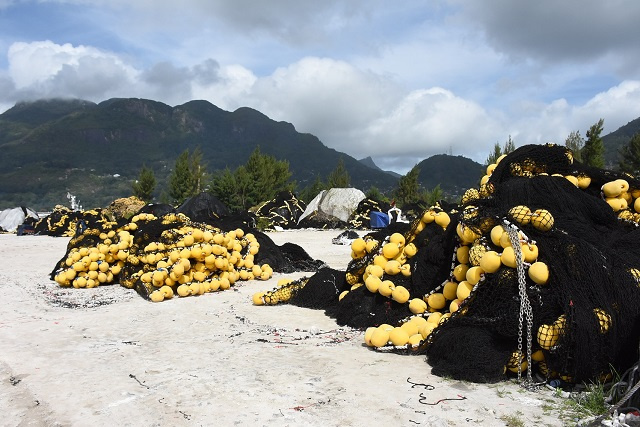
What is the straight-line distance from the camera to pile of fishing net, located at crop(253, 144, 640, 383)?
3678mm

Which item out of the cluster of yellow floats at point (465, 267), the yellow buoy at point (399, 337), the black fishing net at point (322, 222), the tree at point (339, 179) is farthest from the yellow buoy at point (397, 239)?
the tree at point (339, 179)

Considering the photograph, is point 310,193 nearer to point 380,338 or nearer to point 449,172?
point 380,338

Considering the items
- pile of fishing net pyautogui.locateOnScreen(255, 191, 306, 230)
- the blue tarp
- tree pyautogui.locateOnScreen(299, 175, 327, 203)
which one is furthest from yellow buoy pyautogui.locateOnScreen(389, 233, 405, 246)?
tree pyautogui.locateOnScreen(299, 175, 327, 203)

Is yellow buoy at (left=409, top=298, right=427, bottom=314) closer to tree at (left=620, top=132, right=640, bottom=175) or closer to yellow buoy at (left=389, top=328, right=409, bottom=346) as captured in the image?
yellow buoy at (left=389, top=328, right=409, bottom=346)

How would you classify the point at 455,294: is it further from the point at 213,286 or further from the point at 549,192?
the point at 213,286


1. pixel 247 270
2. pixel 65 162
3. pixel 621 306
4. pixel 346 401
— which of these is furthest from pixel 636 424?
pixel 65 162

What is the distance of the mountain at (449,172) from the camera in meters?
170

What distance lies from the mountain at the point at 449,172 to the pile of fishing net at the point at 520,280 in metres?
158

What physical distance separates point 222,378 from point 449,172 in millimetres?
183014

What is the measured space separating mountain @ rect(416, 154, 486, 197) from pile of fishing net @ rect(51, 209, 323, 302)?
15579 cm

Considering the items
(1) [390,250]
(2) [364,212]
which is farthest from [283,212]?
(1) [390,250]

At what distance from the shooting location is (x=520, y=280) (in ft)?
12.9

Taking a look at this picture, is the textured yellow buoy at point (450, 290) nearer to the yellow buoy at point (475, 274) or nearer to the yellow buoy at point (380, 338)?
the yellow buoy at point (475, 274)

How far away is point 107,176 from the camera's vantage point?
14862 cm
